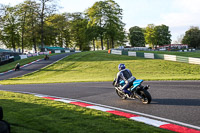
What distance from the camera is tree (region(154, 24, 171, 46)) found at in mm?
121938

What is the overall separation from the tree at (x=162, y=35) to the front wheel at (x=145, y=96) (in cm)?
11476

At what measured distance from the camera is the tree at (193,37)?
115 metres

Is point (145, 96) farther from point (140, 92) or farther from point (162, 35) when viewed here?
point (162, 35)

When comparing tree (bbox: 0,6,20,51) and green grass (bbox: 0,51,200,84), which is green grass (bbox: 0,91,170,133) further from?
tree (bbox: 0,6,20,51)

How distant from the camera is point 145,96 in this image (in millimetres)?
8773

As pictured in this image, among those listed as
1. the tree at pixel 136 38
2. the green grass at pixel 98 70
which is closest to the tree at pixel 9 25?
the green grass at pixel 98 70

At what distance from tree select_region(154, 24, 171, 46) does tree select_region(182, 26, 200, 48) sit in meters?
10.1

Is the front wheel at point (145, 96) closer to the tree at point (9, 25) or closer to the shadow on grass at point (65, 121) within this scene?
the shadow on grass at point (65, 121)

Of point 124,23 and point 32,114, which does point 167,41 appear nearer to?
point 124,23

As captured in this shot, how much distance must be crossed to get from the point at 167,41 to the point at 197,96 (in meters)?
121

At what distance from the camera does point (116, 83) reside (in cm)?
1024

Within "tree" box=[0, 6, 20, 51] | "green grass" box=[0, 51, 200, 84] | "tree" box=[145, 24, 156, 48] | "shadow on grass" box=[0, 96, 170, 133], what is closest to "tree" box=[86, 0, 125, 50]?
"tree" box=[0, 6, 20, 51]

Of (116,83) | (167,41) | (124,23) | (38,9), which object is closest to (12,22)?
(38,9)

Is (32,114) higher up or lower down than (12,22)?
lower down
